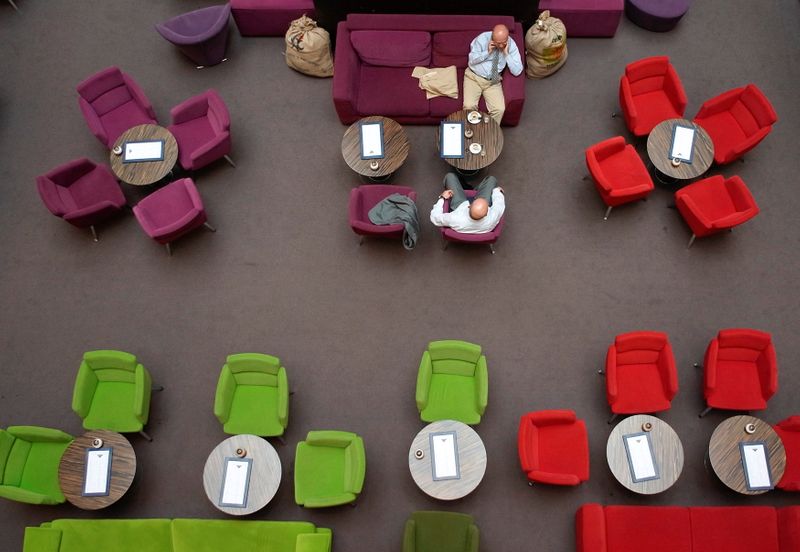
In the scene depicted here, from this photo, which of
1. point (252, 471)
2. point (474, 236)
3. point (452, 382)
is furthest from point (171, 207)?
point (452, 382)

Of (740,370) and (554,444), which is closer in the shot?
(554,444)

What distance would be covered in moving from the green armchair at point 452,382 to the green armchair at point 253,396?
120cm

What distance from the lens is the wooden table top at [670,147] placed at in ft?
21.8

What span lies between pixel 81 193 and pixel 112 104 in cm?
109

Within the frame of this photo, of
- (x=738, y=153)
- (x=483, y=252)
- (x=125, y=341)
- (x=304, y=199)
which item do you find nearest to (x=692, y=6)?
(x=738, y=153)

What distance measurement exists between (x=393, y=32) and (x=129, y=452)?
4959 millimetres

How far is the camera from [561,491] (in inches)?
230

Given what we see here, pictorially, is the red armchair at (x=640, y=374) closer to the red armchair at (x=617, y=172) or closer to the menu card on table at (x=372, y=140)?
the red armchair at (x=617, y=172)

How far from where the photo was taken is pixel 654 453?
5.54 meters

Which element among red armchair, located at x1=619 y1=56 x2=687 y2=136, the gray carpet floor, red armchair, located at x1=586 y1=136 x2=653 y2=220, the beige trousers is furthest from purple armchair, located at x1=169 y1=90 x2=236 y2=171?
red armchair, located at x1=619 y1=56 x2=687 y2=136

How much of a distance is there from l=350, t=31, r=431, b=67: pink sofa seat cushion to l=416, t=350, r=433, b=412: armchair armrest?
10.9 feet

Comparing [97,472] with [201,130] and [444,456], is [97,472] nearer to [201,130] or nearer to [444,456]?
[444,456]

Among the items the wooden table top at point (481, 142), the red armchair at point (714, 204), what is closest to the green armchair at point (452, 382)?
the wooden table top at point (481, 142)

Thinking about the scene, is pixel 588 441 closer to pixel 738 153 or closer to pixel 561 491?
pixel 561 491
